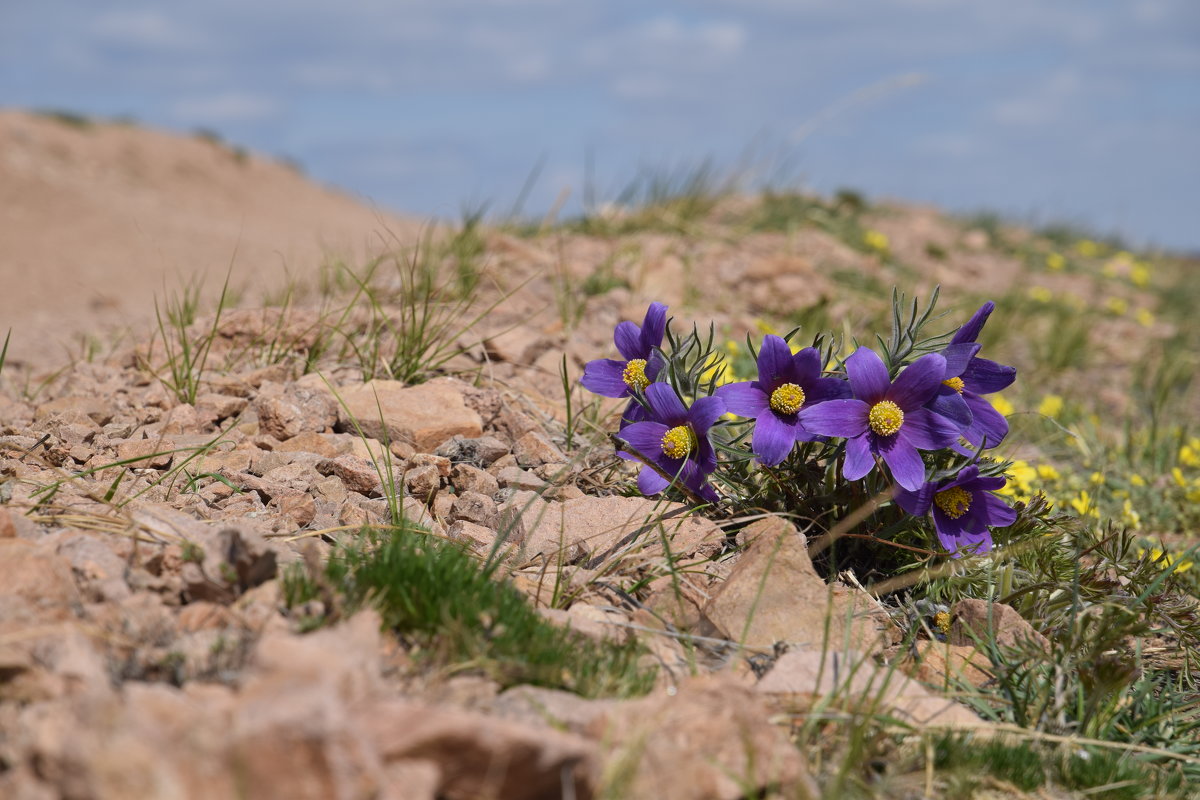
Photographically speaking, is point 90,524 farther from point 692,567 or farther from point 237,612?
point 692,567

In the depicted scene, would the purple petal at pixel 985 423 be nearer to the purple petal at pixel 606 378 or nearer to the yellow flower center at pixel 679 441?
the yellow flower center at pixel 679 441

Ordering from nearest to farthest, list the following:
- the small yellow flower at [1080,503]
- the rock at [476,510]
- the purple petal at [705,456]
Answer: the purple petal at [705,456], the rock at [476,510], the small yellow flower at [1080,503]

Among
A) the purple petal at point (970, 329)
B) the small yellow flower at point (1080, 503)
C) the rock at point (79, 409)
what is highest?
the purple petal at point (970, 329)

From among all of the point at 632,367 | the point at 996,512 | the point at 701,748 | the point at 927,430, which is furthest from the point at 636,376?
the point at 701,748

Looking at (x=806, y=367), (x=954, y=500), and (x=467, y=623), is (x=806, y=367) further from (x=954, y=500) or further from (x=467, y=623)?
(x=467, y=623)

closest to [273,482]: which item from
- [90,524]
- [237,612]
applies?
[90,524]

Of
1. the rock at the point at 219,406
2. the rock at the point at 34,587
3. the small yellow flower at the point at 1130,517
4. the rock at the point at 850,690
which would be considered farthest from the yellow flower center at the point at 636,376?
the small yellow flower at the point at 1130,517
